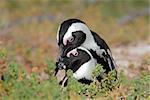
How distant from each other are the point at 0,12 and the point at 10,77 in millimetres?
9623

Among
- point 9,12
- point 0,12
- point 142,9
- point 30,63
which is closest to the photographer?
point 30,63

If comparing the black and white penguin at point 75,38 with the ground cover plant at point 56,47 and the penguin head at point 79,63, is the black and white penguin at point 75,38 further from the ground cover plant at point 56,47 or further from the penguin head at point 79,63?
the ground cover plant at point 56,47

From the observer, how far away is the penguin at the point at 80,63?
5.98 metres

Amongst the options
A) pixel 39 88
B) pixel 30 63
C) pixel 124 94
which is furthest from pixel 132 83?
pixel 30 63

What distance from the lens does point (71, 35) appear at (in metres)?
6.00

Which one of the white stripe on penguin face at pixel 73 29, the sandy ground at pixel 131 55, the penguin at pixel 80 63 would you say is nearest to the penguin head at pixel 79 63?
the penguin at pixel 80 63

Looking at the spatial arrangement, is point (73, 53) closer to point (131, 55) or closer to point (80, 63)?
point (80, 63)

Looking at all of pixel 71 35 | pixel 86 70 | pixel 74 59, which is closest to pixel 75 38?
pixel 71 35

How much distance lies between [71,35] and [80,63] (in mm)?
267

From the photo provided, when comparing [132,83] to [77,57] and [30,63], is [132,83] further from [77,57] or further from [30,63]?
[30,63]

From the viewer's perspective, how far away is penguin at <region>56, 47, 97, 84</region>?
19.6 ft

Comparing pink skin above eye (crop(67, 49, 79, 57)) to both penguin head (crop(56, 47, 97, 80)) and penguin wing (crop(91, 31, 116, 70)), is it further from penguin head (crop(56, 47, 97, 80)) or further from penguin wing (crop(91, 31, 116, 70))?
penguin wing (crop(91, 31, 116, 70))

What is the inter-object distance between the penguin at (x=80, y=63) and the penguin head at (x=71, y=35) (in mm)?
52

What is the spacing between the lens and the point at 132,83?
6.01 metres
